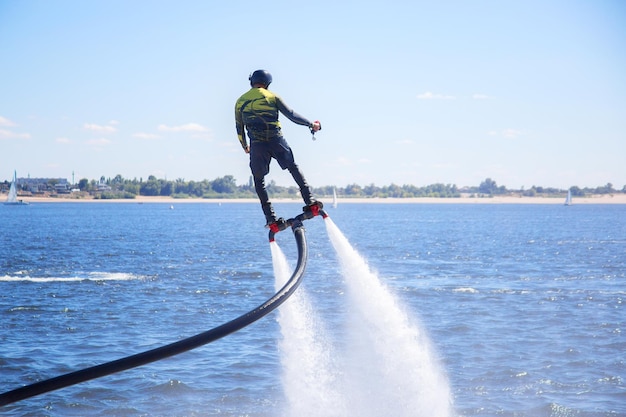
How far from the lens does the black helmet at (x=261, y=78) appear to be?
1109 centimetres

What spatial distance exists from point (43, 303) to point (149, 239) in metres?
76.8

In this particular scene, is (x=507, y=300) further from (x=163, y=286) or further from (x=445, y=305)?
(x=163, y=286)

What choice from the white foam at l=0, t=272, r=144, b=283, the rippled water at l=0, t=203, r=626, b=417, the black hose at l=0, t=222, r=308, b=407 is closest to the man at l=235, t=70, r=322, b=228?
the black hose at l=0, t=222, r=308, b=407

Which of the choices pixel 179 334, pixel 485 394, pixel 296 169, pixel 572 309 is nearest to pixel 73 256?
pixel 179 334

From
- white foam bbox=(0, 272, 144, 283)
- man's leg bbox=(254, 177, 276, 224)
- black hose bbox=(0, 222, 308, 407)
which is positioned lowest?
white foam bbox=(0, 272, 144, 283)

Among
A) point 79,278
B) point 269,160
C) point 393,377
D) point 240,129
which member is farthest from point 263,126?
point 79,278

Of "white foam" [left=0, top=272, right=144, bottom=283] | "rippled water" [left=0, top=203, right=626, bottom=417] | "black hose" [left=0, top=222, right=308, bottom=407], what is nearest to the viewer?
"black hose" [left=0, top=222, right=308, bottom=407]

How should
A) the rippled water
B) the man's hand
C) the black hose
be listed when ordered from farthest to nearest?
the rippled water → the man's hand → the black hose

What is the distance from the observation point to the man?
11.0 m

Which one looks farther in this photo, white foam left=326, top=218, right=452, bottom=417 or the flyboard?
white foam left=326, top=218, right=452, bottom=417

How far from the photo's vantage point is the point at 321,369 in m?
33.7

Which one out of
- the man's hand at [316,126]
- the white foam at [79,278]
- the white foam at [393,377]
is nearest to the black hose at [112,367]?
the man's hand at [316,126]

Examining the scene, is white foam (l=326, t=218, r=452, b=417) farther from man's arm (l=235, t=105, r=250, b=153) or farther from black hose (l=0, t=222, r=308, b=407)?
black hose (l=0, t=222, r=308, b=407)

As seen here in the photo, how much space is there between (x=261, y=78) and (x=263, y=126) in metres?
0.73
